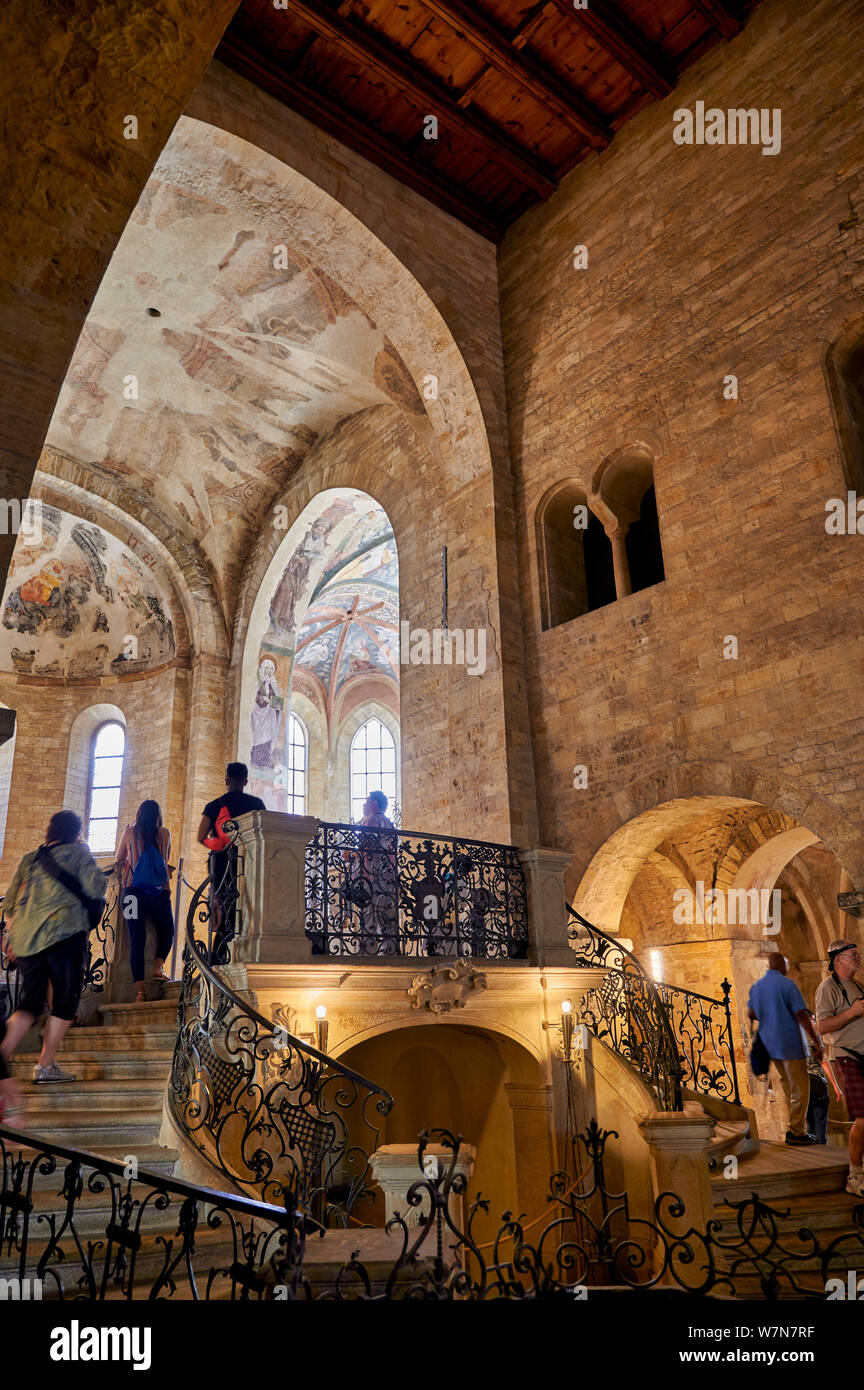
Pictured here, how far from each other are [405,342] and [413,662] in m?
4.02

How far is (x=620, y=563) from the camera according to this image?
1035cm

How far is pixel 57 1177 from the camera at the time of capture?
466 cm

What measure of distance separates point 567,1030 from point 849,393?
6215 millimetres

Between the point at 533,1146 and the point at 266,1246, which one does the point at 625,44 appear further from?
the point at 266,1246

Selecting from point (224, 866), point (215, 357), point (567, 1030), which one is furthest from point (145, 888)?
point (215, 357)

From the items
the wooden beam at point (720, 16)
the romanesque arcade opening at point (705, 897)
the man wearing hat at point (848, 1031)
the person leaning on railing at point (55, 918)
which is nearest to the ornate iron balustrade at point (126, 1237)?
the person leaning on railing at point (55, 918)

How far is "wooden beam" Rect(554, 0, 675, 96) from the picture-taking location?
963 centimetres

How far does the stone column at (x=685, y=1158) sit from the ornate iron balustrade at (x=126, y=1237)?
2673 millimetres

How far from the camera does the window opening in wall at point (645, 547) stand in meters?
10.5

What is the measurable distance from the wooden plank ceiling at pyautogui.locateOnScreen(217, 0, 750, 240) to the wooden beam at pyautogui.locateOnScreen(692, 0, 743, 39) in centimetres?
2

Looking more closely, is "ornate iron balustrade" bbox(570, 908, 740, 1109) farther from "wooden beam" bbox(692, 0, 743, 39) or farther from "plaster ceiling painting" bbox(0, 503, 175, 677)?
"plaster ceiling painting" bbox(0, 503, 175, 677)

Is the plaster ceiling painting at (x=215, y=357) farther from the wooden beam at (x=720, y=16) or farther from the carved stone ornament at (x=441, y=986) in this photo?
the carved stone ornament at (x=441, y=986)

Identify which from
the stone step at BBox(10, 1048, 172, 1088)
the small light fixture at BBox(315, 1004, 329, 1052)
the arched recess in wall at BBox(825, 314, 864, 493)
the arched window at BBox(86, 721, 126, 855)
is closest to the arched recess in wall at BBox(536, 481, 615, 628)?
the arched recess in wall at BBox(825, 314, 864, 493)
